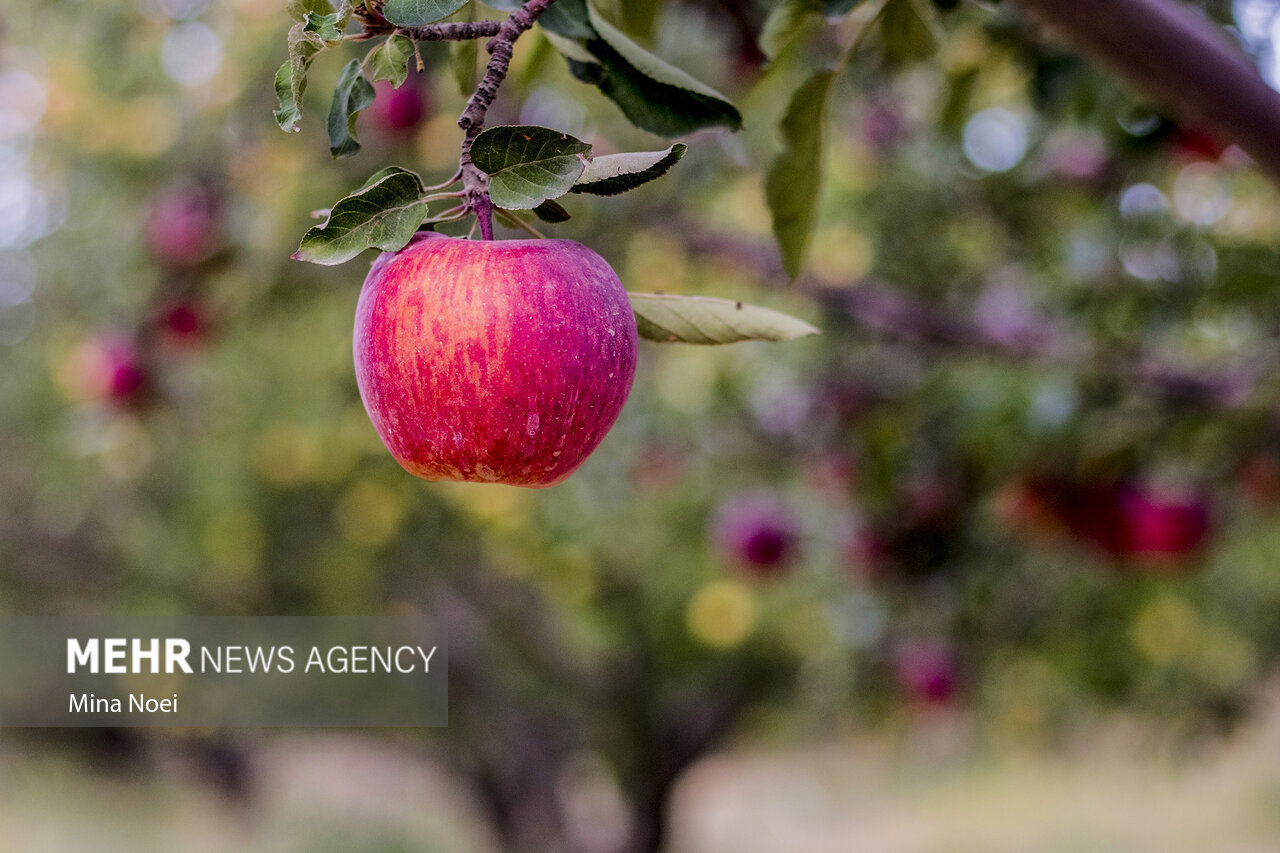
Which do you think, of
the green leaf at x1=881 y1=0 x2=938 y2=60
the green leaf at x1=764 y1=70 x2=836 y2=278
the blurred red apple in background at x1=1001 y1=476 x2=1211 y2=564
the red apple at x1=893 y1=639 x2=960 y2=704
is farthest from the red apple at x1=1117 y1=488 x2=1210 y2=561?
the green leaf at x1=764 y1=70 x2=836 y2=278

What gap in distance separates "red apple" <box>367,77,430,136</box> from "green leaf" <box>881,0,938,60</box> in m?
1.29

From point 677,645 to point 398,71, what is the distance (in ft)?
18.4

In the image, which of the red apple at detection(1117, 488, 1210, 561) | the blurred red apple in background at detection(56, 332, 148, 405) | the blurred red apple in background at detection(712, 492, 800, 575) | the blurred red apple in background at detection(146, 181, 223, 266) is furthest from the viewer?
the blurred red apple in background at detection(712, 492, 800, 575)

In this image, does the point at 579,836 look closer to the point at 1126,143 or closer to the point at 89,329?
the point at 89,329

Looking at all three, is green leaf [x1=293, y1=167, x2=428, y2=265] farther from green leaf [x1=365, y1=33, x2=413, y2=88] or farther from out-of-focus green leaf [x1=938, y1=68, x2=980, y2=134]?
out-of-focus green leaf [x1=938, y1=68, x2=980, y2=134]

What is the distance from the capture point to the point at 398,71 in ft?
1.58

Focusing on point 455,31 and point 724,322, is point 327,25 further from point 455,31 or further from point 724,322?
point 724,322

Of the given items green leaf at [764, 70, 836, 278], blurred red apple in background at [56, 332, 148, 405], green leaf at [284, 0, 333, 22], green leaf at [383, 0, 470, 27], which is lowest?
blurred red apple in background at [56, 332, 148, 405]

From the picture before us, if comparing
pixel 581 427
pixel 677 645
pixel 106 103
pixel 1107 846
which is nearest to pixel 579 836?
pixel 677 645

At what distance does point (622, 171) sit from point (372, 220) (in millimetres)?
112

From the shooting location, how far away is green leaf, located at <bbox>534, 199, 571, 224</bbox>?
0.50 metres

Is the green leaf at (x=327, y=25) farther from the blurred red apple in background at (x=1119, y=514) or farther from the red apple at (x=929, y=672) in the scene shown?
the red apple at (x=929, y=672)

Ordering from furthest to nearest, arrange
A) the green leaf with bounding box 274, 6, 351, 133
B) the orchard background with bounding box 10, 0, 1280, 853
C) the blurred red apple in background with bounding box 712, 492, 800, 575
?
the blurred red apple in background with bounding box 712, 492, 800, 575
the orchard background with bounding box 10, 0, 1280, 853
the green leaf with bounding box 274, 6, 351, 133

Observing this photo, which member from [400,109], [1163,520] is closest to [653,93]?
[400,109]
